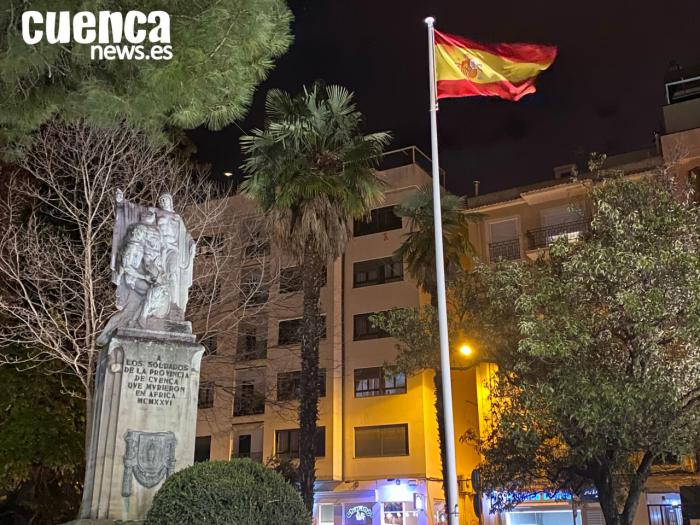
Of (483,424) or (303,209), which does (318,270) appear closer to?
(303,209)

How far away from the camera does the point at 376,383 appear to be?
114 ft

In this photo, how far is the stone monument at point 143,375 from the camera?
9.91 metres

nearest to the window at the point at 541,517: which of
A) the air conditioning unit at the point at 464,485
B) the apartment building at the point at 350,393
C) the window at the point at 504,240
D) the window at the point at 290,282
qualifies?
the air conditioning unit at the point at 464,485

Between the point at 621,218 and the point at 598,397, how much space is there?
169 inches

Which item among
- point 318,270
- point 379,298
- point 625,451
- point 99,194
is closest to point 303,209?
point 318,270

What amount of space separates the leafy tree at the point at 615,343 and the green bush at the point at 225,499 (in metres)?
9.78

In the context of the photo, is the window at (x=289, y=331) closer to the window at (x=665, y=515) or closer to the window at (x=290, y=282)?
the window at (x=290, y=282)

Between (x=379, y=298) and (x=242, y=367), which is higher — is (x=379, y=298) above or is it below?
above

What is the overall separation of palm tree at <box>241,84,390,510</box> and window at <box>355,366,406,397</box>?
12.2m

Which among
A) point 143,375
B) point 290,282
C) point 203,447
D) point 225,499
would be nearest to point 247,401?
point 203,447

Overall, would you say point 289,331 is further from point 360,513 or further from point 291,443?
point 360,513

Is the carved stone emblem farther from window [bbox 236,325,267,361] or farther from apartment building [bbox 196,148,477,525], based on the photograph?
window [bbox 236,325,267,361]

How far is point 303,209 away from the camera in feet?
75.5

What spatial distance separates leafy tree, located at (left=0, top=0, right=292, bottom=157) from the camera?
28.7ft
